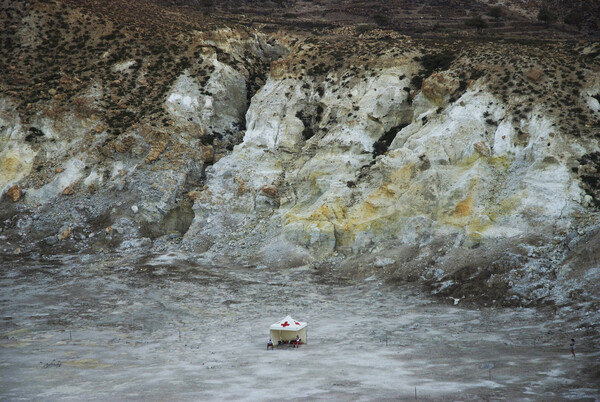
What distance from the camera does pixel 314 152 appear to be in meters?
43.4

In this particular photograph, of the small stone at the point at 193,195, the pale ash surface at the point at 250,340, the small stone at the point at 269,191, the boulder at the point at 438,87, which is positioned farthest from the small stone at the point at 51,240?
the boulder at the point at 438,87

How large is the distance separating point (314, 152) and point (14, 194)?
82.0 feet

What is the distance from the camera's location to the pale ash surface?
55.9ft

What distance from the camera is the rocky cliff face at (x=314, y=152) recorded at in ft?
104

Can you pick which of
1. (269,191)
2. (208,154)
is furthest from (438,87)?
(208,154)

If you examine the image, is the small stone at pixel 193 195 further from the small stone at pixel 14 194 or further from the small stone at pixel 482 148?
the small stone at pixel 482 148

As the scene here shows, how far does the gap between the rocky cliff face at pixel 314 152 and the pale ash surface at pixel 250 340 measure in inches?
135

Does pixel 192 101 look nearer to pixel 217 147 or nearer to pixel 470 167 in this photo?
pixel 217 147

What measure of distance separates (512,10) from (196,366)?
279 ft

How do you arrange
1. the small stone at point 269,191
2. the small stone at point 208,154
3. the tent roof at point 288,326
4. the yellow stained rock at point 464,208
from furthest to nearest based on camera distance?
the small stone at point 208,154 → the small stone at point 269,191 → the yellow stained rock at point 464,208 → the tent roof at point 288,326

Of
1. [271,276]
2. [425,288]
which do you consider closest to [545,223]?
[425,288]

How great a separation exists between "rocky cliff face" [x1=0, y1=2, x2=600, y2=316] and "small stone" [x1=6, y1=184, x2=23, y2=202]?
17 cm

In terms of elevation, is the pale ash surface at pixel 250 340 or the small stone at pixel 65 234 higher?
the small stone at pixel 65 234

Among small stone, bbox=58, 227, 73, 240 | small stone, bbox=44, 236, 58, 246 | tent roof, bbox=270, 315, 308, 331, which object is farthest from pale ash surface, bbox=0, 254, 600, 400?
small stone, bbox=58, 227, 73, 240
